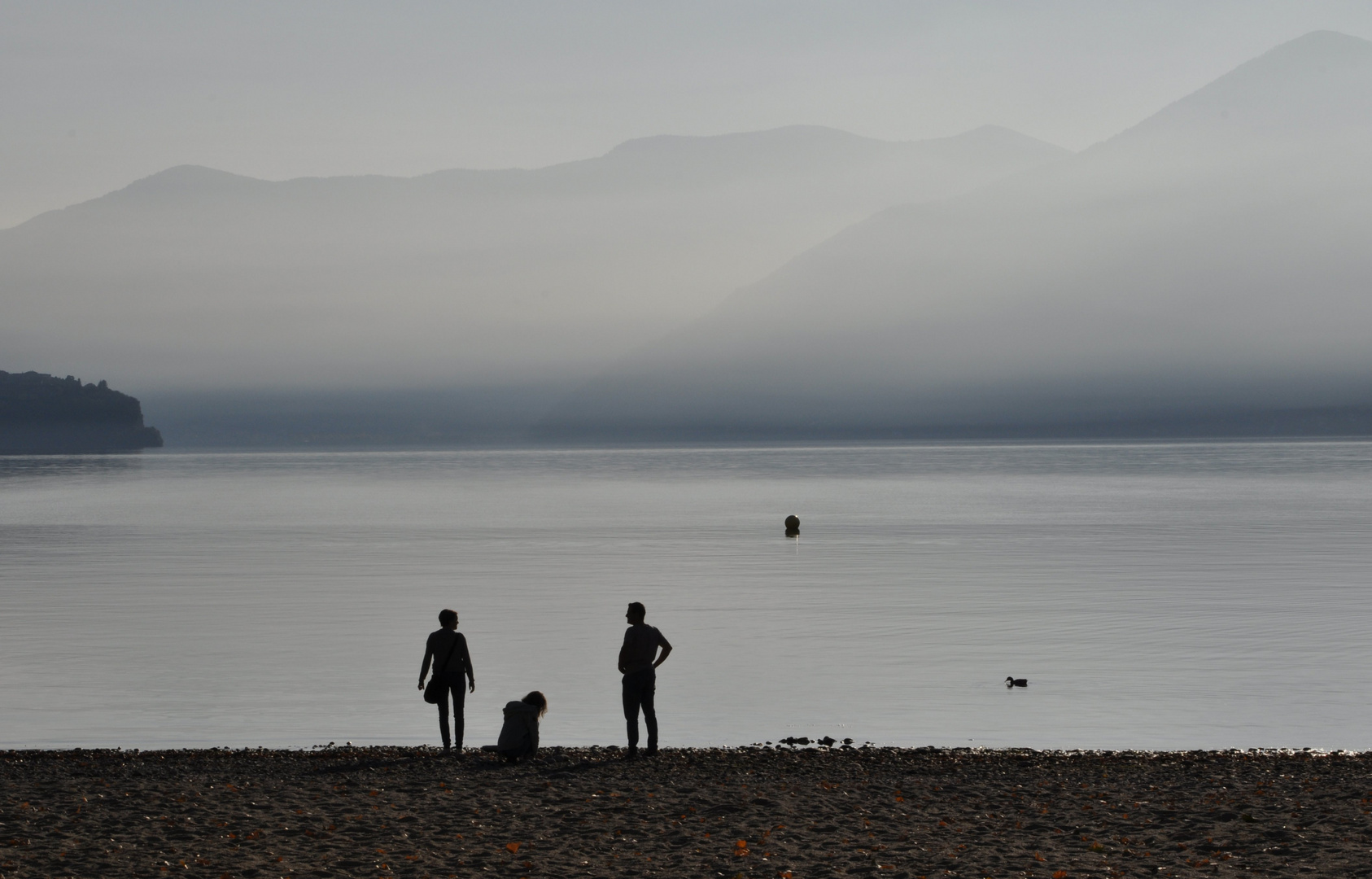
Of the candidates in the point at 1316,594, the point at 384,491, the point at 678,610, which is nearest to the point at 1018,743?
the point at 678,610

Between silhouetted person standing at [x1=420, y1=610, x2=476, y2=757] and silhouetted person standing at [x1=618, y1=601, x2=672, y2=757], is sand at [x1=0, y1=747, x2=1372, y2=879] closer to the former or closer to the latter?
silhouetted person standing at [x1=618, y1=601, x2=672, y2=757]

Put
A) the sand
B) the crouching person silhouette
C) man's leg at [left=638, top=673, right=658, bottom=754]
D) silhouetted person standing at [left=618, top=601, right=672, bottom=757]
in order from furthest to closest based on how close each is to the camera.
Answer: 1. man's leg at [left=638, top=673, right=658, bottom=754]
2. silhouetted person standing at [left=618, top=601, right=672, bottom=757]
3. the crouching person silhouette
4. the sand

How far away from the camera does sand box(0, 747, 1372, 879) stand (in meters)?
13.0

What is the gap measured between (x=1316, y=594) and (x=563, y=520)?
56504mm

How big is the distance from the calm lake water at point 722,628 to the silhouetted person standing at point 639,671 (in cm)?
347

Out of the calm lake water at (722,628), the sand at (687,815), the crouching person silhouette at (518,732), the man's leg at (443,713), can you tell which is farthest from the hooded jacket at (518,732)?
the calm lake water at (722,628)

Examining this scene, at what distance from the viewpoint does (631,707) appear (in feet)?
62.2

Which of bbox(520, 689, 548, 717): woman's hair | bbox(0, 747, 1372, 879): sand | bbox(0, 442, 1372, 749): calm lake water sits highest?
bbox(520, 689, 548, 717): woman's hair

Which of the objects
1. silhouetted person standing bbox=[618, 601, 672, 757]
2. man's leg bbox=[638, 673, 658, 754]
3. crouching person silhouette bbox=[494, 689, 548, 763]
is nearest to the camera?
crouching person silhouette bbox=[494, 689, 548, 763]

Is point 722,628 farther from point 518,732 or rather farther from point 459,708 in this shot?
point 518,732

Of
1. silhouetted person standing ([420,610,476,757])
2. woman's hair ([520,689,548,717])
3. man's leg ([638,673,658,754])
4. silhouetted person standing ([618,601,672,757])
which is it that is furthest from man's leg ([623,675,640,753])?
silhouetted person standing ([420,610,476,757])

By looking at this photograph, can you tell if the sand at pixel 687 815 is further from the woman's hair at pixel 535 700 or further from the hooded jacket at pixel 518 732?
the woman's hair at pixel 535 700

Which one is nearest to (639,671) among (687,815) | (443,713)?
(443,713)

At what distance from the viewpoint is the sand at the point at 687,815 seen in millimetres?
12961
